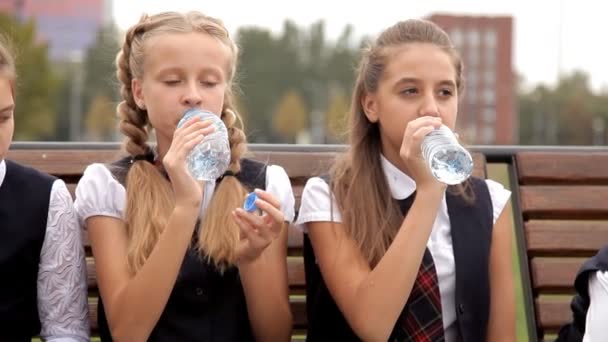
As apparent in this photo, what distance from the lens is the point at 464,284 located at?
11.6 ft

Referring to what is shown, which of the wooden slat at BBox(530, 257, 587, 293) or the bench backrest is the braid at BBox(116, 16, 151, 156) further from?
the wooden slat at BBox(530, 257, 587, 293)

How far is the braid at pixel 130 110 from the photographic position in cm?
364

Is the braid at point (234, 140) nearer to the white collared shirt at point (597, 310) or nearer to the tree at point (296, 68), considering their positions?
the white collared shirt at point (597, 310)

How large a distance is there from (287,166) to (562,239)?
1.07m

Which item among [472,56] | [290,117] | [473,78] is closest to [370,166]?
[472,56]

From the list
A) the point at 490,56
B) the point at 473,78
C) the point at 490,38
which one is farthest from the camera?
the point at 490,38

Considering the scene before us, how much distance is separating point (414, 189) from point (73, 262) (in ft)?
3.74

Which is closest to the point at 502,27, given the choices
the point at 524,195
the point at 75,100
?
the point at 75,100

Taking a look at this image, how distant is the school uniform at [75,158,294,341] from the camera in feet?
11.3

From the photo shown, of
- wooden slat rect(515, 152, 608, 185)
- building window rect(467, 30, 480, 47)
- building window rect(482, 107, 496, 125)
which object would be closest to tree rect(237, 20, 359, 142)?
building window rect(467, 30, 480, 47)

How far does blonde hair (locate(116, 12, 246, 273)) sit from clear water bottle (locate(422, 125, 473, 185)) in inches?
26.8

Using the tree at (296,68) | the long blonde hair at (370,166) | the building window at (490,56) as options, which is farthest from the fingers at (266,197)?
the building window at (490,56)

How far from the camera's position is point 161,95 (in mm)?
3439

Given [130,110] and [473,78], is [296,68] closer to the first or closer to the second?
[473,78]
